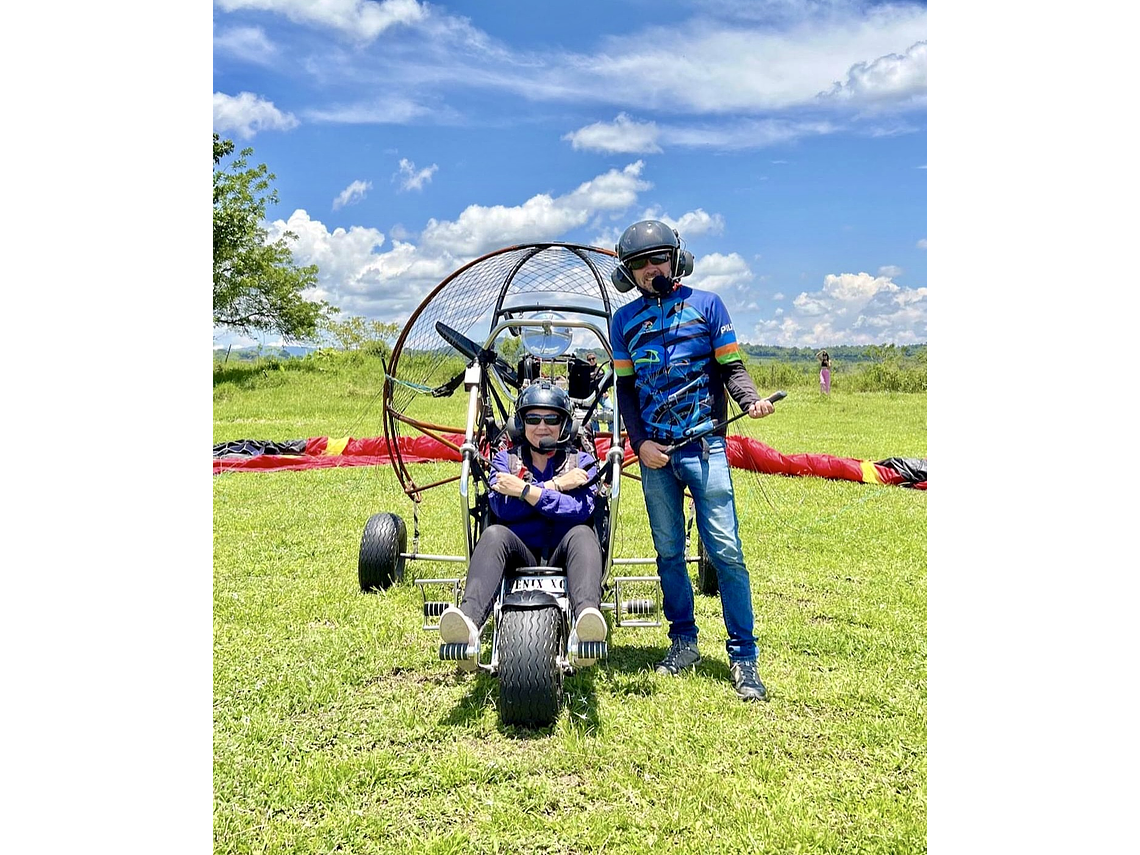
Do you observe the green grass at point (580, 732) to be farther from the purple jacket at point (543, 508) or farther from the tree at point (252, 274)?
the tree at point (252, 274)

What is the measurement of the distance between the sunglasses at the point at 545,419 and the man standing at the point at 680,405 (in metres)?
0.36

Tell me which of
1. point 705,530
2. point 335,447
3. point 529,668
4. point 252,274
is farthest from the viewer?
point 252,274

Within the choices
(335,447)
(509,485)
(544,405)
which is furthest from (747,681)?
(335,447)

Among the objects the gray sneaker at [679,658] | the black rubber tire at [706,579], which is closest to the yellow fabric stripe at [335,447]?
the black rubber tire at [706,579]

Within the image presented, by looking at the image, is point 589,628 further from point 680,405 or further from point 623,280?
point 623,280

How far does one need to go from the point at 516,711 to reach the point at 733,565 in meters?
1.30

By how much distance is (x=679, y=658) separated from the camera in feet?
14.0

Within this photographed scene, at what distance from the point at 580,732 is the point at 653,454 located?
4.60ft

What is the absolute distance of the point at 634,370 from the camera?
4.26 metres

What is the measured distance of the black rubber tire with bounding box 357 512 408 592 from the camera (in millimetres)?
5598
